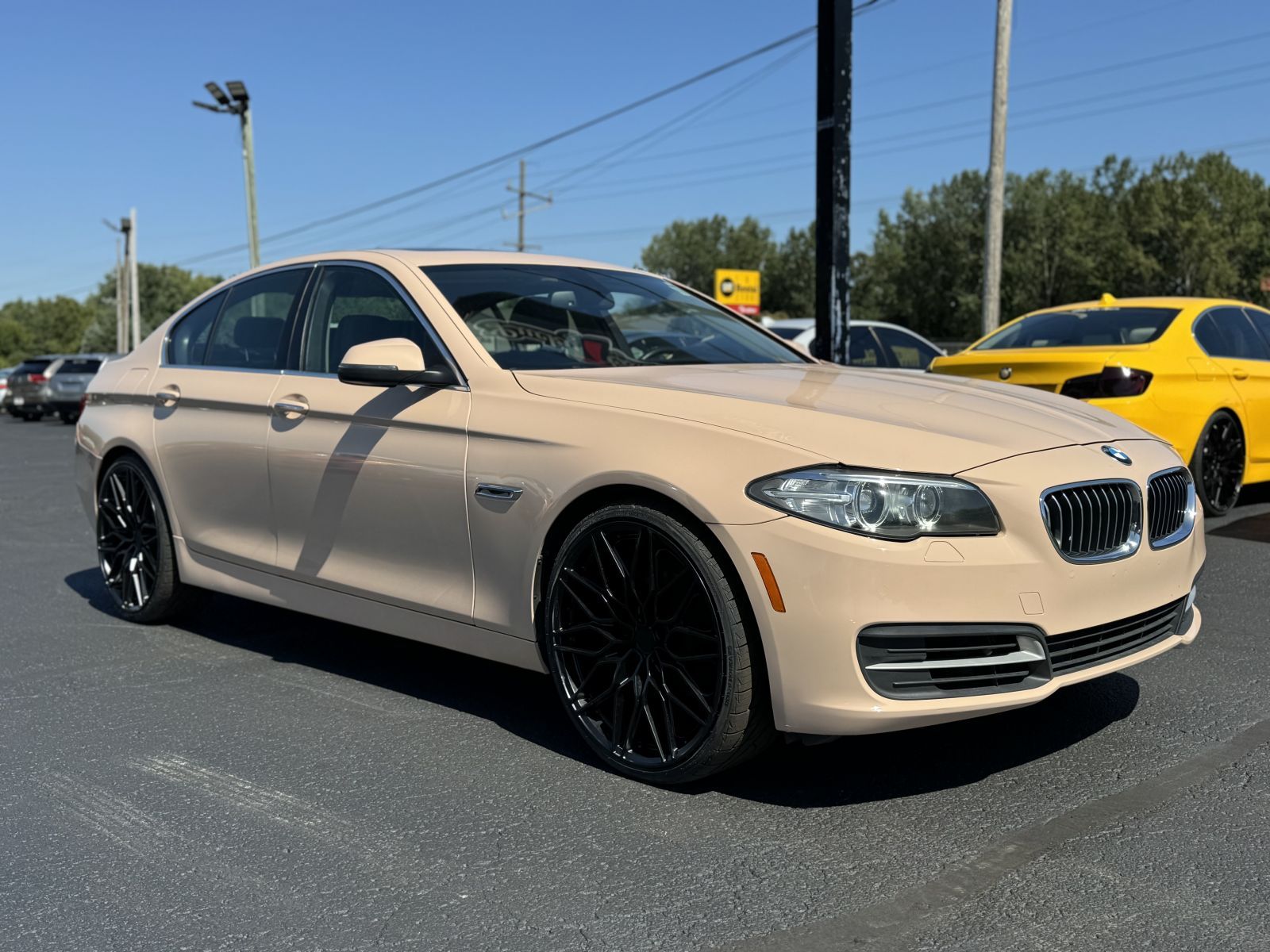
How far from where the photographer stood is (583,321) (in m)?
4.54

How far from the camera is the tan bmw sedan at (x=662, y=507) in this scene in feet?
10.2

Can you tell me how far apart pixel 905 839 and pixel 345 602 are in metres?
2.22

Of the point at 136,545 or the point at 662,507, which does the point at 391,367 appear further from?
the point at 136,545

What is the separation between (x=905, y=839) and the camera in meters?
3.08

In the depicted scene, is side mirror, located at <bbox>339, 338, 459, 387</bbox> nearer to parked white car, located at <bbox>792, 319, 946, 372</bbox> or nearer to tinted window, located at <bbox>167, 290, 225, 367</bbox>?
tinted window, located at <bbox>167, 290, 225, 367</bbox>

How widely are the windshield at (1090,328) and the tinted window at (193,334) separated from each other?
5114 mm

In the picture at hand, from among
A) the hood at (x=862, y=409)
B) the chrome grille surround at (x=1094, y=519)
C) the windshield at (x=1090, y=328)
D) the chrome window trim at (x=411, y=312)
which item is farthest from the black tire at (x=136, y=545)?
the windshield at (x=1090, y=328)

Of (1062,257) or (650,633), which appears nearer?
(650,633)

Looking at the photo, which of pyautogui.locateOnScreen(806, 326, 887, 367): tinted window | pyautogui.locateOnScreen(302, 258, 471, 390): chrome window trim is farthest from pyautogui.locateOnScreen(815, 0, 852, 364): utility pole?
pyautogui.locateOnScreen(302, 258, 471, 390): chrome window trim

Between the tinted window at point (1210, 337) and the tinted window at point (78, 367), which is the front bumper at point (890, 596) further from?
the tinted window at point (78, 367)

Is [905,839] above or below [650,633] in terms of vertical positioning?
below

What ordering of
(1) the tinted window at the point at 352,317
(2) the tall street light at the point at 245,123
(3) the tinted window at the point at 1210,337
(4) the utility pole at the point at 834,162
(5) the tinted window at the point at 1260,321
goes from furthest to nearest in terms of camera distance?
(2) the tall street light at the point at 245,123, (5) the tinted window at the point at 1260,321, (4) the utility pole at the point at 834,162, (3) the tinted window at the point at 1210,337, (1) the tinted window at the point at 352,317

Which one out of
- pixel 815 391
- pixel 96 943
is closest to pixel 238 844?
pixel 96 943

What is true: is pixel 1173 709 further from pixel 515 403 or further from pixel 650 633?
pixel 515 403
